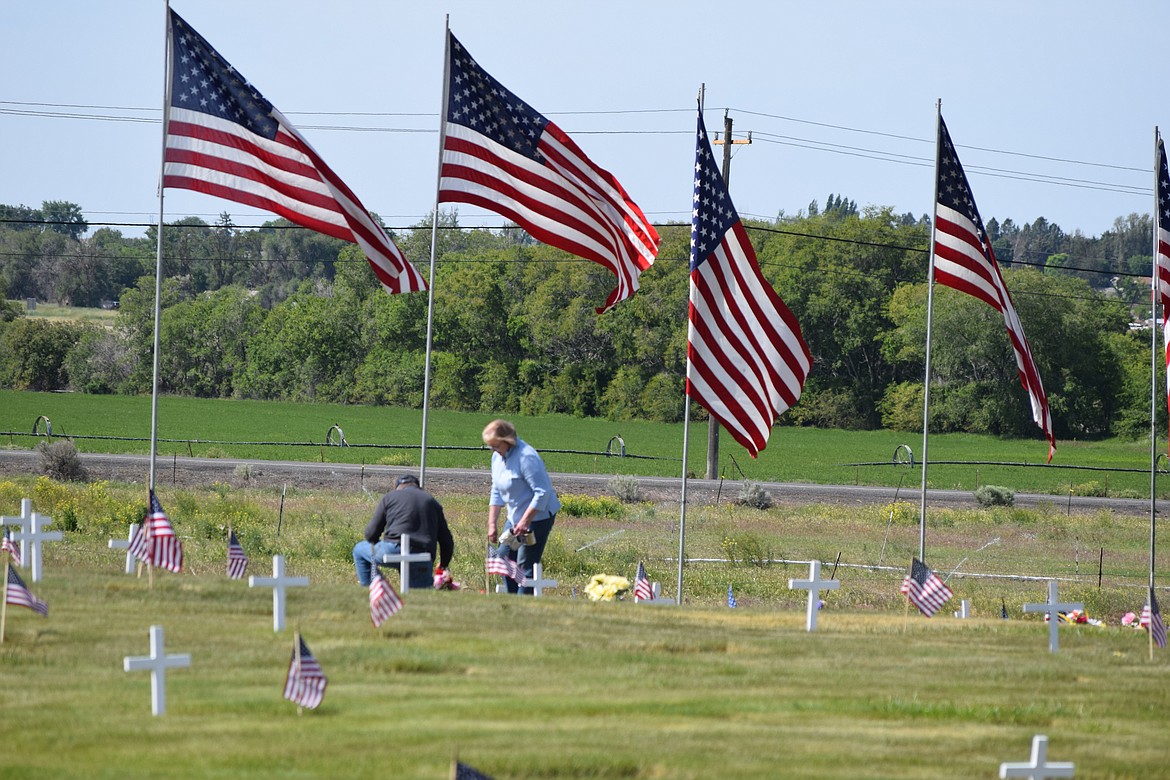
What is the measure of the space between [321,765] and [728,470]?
1872 inches

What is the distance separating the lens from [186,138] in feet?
44.0

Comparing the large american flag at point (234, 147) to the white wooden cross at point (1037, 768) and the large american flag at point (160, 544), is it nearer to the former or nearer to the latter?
the large american flag at point (160, 544)

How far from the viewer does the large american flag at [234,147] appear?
44.0 feet

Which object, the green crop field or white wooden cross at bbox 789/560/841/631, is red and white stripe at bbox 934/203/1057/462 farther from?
white wooden cross at bbox 789/560/841/631

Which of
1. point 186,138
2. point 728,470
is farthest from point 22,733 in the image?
point 728,470

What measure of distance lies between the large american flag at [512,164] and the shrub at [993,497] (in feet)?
89.6

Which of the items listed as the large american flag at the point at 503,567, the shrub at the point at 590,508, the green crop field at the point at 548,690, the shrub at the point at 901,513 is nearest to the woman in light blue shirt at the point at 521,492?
the large american flag at the point at 503,567

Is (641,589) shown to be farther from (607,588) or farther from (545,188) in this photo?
(545,188)

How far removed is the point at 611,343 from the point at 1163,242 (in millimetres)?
72539

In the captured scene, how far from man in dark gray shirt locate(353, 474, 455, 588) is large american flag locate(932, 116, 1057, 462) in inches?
241

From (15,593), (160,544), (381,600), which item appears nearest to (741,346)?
(160,544)

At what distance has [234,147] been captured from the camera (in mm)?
13508

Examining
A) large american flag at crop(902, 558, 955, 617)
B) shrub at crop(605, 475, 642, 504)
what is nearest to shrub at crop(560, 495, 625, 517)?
shrub at crop(605, 475, 642, 504)

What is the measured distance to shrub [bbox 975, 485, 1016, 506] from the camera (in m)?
40.0
